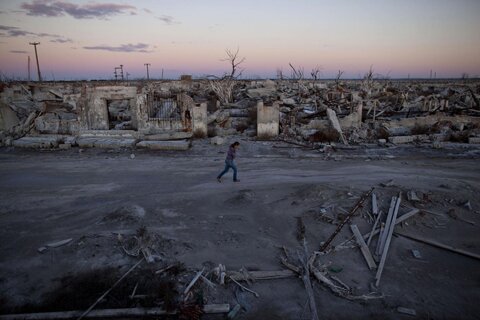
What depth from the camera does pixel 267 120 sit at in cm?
1623

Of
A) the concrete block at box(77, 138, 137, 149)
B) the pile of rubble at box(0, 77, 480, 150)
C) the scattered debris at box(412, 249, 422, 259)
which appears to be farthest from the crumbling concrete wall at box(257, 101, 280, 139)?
the scattered debris at box(412, 249, 422, 259)

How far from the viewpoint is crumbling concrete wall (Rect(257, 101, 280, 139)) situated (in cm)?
1616

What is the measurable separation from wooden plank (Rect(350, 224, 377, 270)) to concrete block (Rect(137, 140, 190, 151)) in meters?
9.18

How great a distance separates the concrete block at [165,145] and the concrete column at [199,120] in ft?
5.82

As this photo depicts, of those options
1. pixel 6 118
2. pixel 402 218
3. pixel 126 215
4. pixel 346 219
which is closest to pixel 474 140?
pixel 402 218

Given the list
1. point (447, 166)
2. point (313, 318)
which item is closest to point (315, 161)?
point (447, 166)

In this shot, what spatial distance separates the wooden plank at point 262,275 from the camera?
17.8 feet

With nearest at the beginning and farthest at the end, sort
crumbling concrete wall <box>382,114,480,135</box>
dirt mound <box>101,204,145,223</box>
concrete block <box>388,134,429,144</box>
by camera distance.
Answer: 1. dirt mound <box>101,204,145,223</box>
2. concrete block <box>388,134,429,144</box>
3. crumbling concrete wall <box>382,114,480,135</box>

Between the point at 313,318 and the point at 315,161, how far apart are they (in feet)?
27.0

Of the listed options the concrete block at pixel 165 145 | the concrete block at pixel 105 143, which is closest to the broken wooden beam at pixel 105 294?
the concrete block at pixel 165 145

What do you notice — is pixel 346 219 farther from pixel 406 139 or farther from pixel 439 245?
pixel 406 139

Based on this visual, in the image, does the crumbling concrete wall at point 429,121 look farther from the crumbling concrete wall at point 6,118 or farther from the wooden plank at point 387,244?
the crumbling concrete wall at point 6,118

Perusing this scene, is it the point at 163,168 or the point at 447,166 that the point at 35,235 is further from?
the point at 447,166

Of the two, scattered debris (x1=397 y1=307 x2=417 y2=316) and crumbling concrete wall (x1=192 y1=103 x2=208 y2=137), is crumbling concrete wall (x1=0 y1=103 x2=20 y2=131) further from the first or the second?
scattered debris (x1=397 y1=307 x2=417 y2=316)
